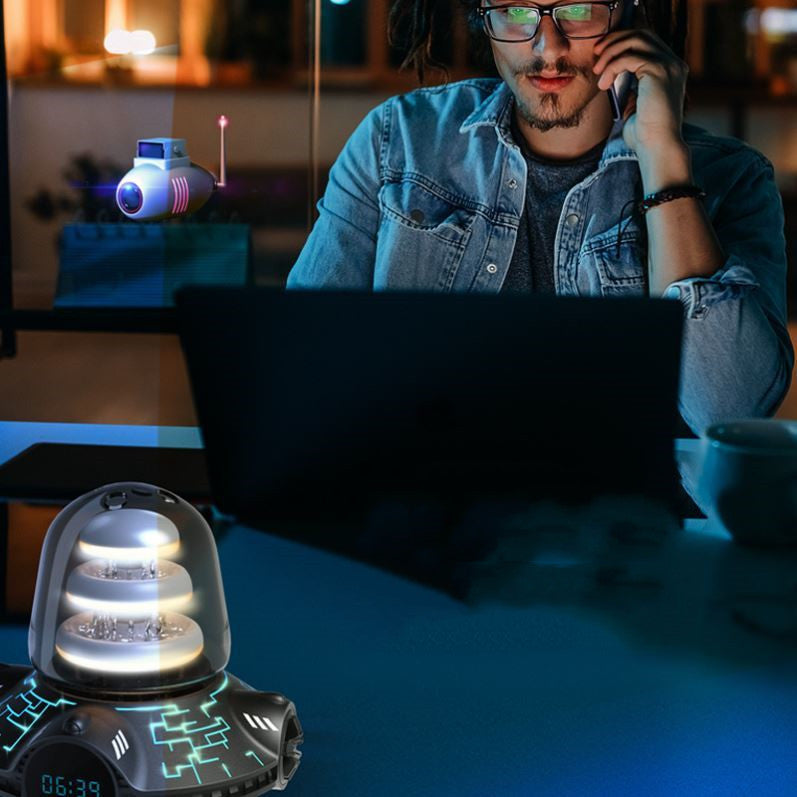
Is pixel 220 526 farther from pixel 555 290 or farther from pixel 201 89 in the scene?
pixel 201 89

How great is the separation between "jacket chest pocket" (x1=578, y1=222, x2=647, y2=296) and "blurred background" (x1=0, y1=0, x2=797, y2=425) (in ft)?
0.76

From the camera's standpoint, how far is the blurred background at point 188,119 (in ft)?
5.52

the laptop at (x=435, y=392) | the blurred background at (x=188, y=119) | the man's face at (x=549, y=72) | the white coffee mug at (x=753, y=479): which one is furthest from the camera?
the blurred background at (x=188, y=119)

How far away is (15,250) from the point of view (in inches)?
71.9

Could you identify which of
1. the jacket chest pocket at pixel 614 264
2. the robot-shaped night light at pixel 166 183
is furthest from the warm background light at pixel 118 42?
the jacket chest pocket at pixel 614 264

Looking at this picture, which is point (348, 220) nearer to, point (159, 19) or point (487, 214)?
point (487, 214)

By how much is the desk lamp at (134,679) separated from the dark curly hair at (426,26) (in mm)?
1086

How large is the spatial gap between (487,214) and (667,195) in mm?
257

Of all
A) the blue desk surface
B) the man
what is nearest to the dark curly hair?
the man

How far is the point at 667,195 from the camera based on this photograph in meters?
1.48

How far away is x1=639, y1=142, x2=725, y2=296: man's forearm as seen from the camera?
4.48ft

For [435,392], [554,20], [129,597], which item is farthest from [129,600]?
[554,20]

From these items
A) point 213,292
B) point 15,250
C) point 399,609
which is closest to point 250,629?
point 399,609

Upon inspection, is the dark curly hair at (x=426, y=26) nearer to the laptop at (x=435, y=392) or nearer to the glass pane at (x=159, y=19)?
the glass pane at (x=159, y=19)
